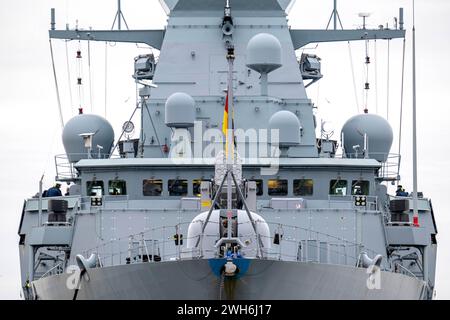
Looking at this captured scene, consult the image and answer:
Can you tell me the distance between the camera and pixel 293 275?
90.2 feet

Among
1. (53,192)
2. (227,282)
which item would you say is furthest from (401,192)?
(227,282)

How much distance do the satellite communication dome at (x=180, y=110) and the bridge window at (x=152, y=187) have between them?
133 centimetres

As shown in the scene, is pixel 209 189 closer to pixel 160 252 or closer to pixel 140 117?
pixel 160 252

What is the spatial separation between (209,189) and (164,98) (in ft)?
26.1

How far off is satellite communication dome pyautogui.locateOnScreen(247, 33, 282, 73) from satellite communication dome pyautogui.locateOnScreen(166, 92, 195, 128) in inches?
59.6

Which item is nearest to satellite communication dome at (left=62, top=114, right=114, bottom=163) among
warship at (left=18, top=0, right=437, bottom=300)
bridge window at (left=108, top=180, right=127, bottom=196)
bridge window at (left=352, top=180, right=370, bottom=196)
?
warship at (left=18, top=0, right=437, bottom=300)

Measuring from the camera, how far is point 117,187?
112 feet

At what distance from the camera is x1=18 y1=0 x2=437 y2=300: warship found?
27641 millimetres

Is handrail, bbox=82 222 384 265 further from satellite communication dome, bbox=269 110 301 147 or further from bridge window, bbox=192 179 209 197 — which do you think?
satellite communication dome, bbox=269 110 301 147

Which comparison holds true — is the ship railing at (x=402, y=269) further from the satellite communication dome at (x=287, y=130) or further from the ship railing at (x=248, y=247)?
the satellite communication dome at (x=287, y=130)

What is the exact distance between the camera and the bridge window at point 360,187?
3431cm

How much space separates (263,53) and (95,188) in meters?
4.36

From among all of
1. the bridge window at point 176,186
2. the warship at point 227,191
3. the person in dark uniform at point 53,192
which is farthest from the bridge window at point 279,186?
the person in dark uniform at point 53,192
